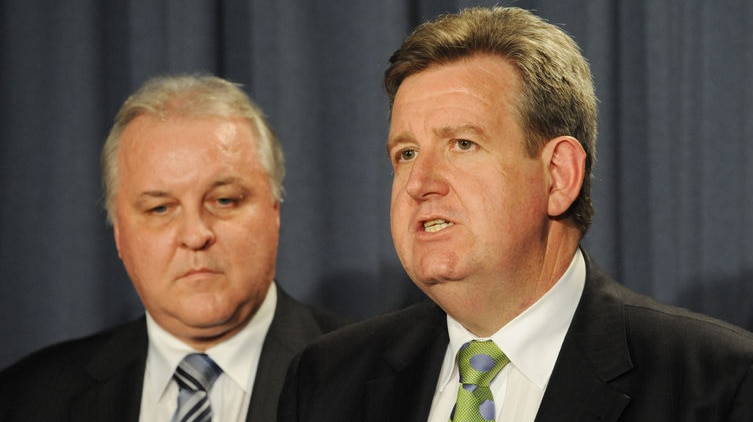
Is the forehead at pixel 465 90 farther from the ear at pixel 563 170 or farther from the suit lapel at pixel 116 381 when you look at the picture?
the suit lapel at pixel 116 381

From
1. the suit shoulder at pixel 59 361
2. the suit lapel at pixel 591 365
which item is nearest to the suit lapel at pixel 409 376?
the suit lapel at pixel 591 365

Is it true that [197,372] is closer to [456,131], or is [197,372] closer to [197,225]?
[197,225]

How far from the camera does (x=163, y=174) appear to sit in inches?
100

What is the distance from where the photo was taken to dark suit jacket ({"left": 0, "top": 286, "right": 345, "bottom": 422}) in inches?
102

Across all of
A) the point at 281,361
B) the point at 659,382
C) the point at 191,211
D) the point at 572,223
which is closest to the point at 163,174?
the point at 191,211

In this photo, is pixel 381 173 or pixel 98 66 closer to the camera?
pixel 381 173

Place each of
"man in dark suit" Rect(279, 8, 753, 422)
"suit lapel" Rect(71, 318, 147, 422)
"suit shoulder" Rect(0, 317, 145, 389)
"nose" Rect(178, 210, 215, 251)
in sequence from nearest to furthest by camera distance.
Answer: "man in dark suit" Rect(279, 8, 753, 422)
"nose" Rect(178, 210, 215, 251)
"suit lapel" Rect(71, 318, 147, 422)
"suit shoulder" Rect(0, 317, 145, 389)

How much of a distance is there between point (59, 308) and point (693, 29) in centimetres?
189

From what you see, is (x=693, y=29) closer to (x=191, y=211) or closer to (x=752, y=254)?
(x=752, y=254)

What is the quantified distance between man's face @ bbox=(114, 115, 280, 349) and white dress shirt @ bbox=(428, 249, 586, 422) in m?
0.65

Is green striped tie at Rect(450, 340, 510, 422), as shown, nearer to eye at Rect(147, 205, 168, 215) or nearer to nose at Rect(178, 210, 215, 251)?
nose at Rect(178, 210, 215, 251)

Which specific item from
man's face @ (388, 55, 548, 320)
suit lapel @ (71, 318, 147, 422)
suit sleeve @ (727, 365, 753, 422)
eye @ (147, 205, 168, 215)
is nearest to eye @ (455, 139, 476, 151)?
man's face @ (388, 55, 548, 320)

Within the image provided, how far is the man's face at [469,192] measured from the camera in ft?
6.56

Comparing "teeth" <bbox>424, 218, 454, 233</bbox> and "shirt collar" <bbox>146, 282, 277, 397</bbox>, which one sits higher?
"teeth" <bbox>424, 218, 454, 233</bbox>
